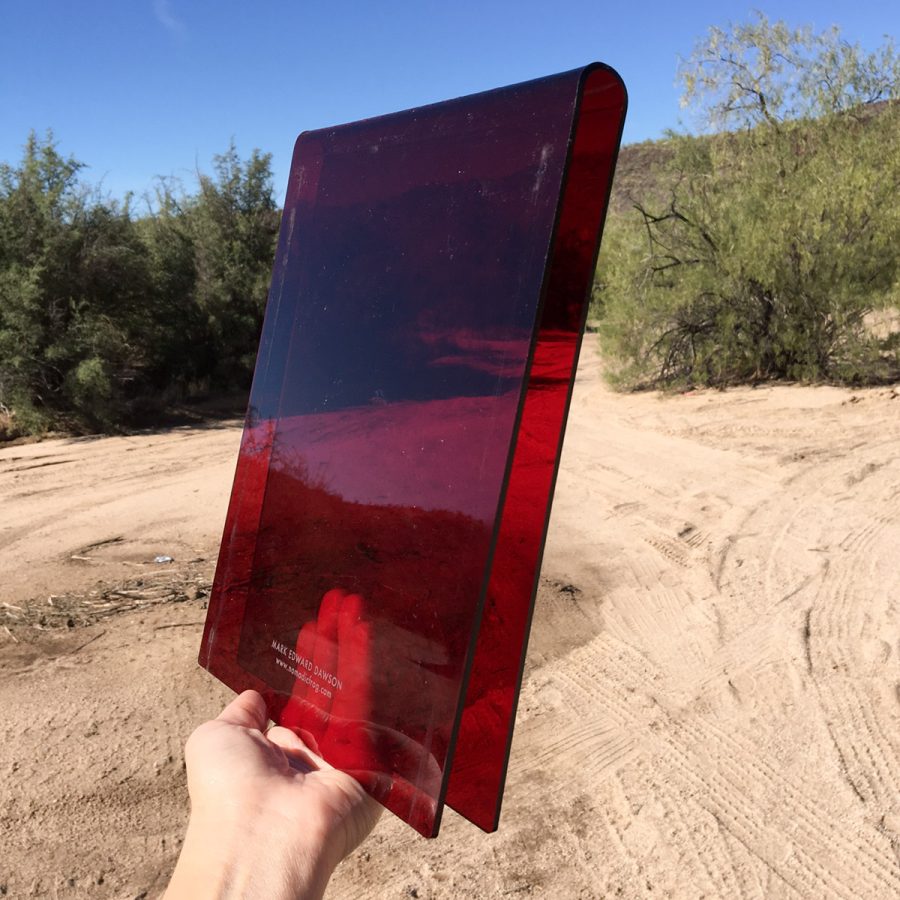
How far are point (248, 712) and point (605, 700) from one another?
2.56 m

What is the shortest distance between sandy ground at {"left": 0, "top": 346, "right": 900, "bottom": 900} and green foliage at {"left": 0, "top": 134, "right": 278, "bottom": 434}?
3.66 metres

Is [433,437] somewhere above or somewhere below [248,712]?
above

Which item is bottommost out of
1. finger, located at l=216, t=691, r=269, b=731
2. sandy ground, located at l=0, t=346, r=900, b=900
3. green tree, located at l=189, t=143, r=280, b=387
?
sandy ground, located at l=0, t=346, r=900, b=900

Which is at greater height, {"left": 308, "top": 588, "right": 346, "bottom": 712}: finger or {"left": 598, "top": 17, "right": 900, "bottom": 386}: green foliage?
{"left": 598, "top": 17, "right": 900, "bottom": 386}: green foliage

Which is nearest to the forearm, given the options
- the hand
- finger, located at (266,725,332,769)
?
the hand

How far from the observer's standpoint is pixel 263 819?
4.12ft

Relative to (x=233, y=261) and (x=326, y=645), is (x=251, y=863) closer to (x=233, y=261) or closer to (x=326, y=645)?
(x=326, y=645)

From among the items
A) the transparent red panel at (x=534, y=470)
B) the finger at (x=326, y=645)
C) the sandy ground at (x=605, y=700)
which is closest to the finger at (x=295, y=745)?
the finger at (x=326, y=645)

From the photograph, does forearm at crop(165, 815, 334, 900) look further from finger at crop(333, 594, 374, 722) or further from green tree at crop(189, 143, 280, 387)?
green tree at crop(189, 143, 280, 387)

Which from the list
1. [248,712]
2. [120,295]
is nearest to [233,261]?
[120,295]

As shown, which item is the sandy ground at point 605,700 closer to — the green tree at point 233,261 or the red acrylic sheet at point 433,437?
the red acrylic sheet at point 433,437

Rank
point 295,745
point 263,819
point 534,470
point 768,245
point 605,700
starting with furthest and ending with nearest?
point 768,245 < point 605,700 < point 295,745 < point 263,819 < point 534,470

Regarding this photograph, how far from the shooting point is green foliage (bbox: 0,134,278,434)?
10.1 metres

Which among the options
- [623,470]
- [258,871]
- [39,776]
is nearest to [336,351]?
[258,871]
